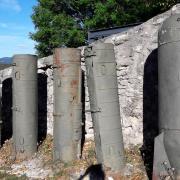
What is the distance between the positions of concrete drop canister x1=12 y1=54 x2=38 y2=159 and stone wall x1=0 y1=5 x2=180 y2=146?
1.63 metres

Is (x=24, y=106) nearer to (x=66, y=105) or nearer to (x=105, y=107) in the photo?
(x=66, y=105)

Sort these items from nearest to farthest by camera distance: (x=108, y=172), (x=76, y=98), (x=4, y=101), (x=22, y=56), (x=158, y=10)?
(x=108, y=172)
(x=76, y=98)
(x=22, y=56)
(x=4, y=101)
(x=158, y=10)

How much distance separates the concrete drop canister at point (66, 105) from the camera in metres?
6.66

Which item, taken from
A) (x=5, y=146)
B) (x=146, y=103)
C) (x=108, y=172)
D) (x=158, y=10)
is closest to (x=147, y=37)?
(x=146, y=103)

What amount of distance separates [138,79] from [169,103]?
1742 millimetres

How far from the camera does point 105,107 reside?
5980 mm

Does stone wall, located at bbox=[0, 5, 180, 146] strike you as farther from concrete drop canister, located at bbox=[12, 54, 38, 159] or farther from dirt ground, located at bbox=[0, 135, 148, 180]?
concrete drop canister, located at bbox=[12, 54, 38, 159]

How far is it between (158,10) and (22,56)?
10.8 m

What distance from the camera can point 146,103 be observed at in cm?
640

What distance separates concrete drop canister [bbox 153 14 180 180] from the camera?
470 cm

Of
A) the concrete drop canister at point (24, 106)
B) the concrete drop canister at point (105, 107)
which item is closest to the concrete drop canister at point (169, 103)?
the concrete drop canister at point (105, 107)

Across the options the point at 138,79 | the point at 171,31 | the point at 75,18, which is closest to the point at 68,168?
the point at 138,79

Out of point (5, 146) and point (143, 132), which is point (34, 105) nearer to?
point (5, 146)

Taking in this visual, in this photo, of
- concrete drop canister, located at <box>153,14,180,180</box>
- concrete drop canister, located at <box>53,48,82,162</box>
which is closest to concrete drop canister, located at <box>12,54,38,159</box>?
concrete drop canister, located at <box>53,48,82,162</box>
